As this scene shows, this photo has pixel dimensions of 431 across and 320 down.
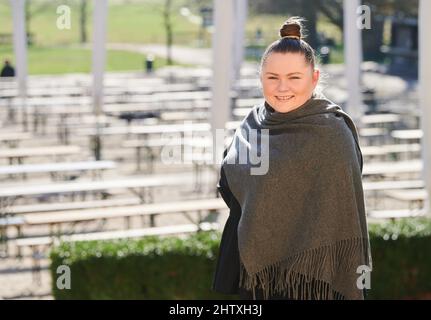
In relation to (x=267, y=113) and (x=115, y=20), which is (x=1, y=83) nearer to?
(x=267, y=113)

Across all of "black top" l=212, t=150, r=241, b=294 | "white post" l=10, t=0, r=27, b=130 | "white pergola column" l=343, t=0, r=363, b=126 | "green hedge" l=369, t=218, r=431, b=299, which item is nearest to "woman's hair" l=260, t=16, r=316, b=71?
"black top" l=212, t=150, r=241, b=294

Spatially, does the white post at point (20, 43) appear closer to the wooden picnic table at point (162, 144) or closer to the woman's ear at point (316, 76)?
the wooden picnic table at point (162, 144)

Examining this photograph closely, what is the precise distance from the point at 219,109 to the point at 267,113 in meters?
6.38

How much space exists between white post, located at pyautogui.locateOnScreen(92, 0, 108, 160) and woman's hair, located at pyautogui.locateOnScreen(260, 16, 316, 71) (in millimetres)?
10012

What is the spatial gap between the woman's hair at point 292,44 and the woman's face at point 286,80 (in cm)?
1

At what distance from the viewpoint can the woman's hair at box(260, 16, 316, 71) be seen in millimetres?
3139

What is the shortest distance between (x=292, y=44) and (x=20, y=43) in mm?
13694

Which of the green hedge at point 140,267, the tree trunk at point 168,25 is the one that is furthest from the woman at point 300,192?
the tree trunk at point 168,25

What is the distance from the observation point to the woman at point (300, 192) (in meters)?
3.10

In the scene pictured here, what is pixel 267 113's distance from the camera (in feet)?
10.6

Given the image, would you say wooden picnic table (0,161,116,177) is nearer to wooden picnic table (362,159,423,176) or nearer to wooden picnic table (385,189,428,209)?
wooden picnic table (362,159,423,176)

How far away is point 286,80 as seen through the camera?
3.13 metres

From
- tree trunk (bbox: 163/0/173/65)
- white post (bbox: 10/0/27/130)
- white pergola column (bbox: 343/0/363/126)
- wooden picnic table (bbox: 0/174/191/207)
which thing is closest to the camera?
wooden picnic table (bbox: 0/174/191/207)

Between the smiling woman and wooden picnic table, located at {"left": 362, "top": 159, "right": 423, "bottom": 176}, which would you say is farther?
wooden picnic table, located at {"left": 362, "top": 159, "right": 423, "bottom": 176}
